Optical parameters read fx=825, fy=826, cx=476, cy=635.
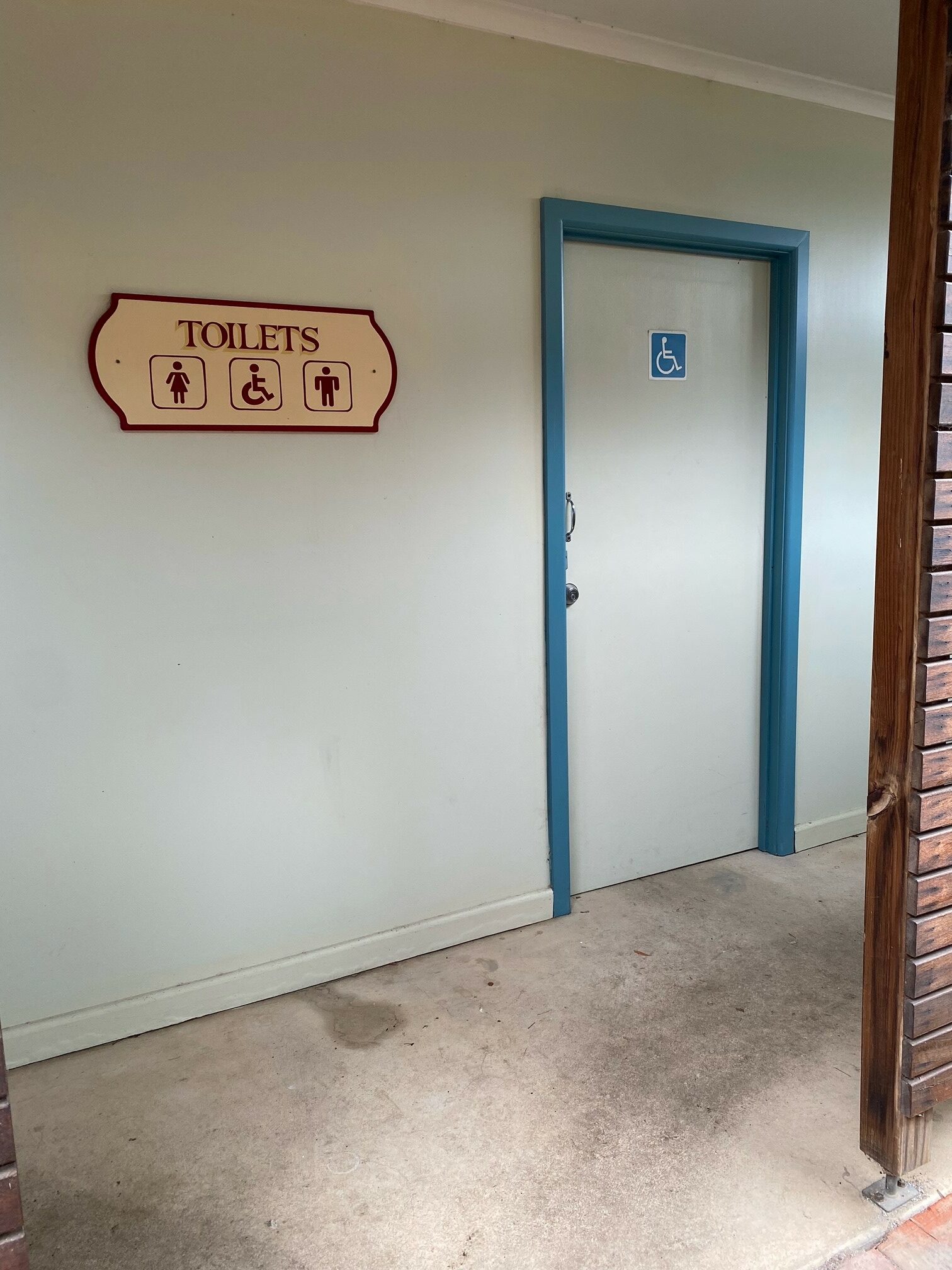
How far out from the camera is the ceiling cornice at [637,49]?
2.23 metres

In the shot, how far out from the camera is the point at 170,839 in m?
2.17

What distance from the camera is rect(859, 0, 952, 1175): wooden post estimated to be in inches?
53.9

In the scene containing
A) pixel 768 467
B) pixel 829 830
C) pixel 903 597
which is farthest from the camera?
pixel 829 830

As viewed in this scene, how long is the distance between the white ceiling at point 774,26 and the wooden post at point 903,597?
115cm

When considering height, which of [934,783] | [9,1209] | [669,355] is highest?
[669,355]

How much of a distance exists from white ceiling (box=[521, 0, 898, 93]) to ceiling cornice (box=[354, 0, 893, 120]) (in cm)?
3

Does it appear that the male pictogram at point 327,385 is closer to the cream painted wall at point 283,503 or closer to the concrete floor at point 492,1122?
the cream painted wall at point 283,503

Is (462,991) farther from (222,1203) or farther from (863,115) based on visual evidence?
(863,115)

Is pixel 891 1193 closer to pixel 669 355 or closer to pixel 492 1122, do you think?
pixel 492 1122

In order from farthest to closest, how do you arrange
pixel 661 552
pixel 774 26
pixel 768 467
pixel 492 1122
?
pixel 768 467 < pixel 661 552 < pixel 774 26 < pixel 492 1122

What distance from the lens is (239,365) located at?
210 centimetres

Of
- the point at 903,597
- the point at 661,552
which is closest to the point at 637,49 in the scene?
the point at 661,552

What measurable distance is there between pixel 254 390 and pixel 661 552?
146cm

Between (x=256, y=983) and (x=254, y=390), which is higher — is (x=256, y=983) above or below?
below
